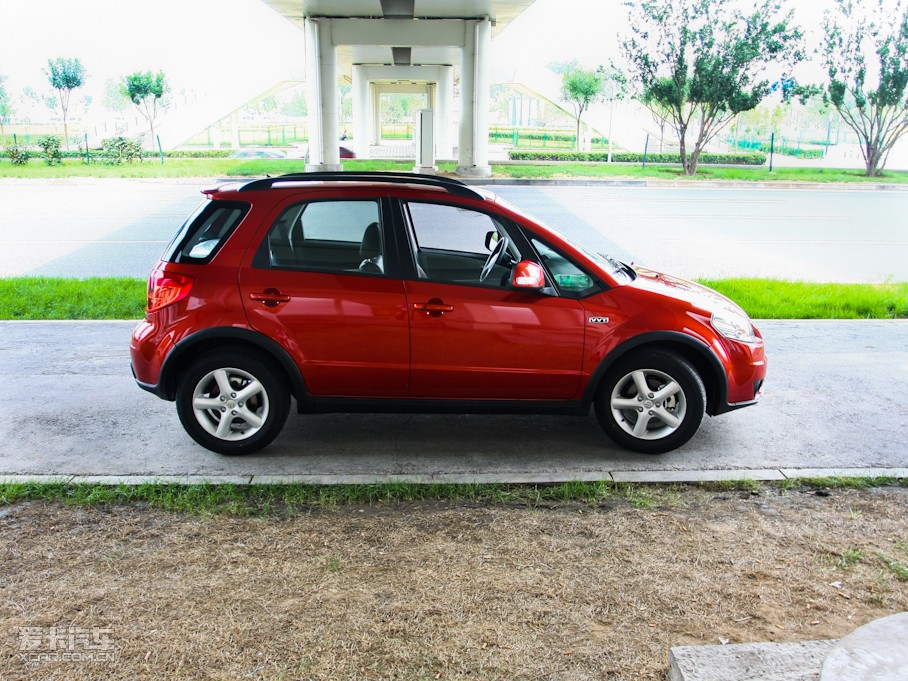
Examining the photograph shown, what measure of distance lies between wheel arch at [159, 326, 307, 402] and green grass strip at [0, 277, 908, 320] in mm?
3899

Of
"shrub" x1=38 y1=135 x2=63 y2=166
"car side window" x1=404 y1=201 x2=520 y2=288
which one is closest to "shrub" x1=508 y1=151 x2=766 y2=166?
"shrub" x1=38 y1=135 x2=63 y2=166

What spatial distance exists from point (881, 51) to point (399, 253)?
33029 mm

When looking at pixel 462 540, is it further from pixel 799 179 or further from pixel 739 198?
pixel 799 179

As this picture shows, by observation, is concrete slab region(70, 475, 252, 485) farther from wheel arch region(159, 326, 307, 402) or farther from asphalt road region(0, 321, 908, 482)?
wheel arch region(159, 326, 307, 402)

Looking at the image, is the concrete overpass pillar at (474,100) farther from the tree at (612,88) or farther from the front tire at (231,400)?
the front tire at (231,400)

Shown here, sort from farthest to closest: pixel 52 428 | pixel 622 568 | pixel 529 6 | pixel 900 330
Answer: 1. pixel 529 6
2. pixel 900 330
3. pixel 52 428
4. pixel 622 568

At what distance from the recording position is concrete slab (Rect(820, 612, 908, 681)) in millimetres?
2488

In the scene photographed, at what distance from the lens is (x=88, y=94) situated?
14950 cm

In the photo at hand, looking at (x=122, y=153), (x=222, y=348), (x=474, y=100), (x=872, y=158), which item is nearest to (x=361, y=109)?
(x=122, y=153)

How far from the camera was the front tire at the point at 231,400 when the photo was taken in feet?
16.3

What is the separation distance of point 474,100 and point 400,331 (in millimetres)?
24932

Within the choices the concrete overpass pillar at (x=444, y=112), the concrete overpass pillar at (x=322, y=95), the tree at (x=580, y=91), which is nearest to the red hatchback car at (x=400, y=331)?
the concrete overpass pillar at (x=322, y=95)

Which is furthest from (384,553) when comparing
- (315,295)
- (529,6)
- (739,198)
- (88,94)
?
(88,94)

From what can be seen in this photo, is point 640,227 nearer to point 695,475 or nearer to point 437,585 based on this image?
point 695,475
